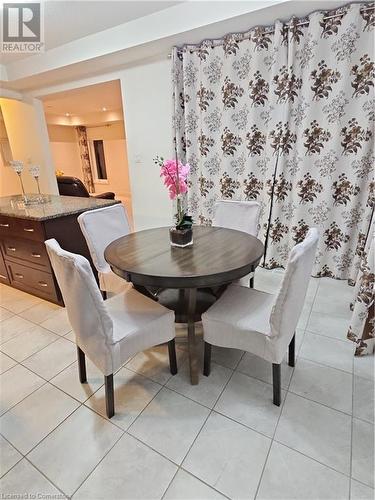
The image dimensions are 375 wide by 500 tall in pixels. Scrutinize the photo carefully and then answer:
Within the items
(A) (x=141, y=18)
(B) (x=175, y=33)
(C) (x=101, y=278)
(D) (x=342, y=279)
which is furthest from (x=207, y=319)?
(A) (x=141, y=18)

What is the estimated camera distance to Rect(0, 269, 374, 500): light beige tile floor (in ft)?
3.69

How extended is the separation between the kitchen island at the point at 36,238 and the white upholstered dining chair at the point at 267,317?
1.67 m

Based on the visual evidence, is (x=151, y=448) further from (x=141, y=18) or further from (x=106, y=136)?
(x=106, y=136)

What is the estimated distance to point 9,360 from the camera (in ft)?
6.19

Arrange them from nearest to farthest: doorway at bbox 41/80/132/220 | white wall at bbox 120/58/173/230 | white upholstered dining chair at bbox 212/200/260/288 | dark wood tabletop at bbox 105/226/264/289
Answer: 1. dark wood tabletop at bbox 105/226/264/289
2. white upholstered dining chair at bbox 212/200/260/288
3. white wall at bbox 120/58/173/230
4. doorway at bbox 41/80/132/220

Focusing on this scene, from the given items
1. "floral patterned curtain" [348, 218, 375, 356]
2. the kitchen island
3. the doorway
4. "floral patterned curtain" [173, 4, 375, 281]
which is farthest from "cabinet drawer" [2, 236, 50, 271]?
the doorway

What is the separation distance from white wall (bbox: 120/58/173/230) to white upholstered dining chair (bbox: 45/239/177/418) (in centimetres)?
221

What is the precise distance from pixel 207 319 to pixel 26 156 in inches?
208

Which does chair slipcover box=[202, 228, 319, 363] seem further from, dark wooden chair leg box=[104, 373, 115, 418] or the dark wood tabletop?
dark wooden chair leg box=[104, 373, 115, 418]

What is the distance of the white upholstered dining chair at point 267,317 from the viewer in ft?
3.93

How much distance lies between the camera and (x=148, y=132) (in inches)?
137

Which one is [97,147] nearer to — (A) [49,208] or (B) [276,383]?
(A) [49,208]

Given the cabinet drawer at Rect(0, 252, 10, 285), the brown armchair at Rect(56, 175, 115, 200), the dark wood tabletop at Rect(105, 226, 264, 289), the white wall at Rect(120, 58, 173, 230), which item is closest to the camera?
the dark wood tabletop at Rect(105, 226, 264, 289)

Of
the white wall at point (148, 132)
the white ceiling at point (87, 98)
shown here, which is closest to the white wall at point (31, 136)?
the white ceiling at point (87, 98)
